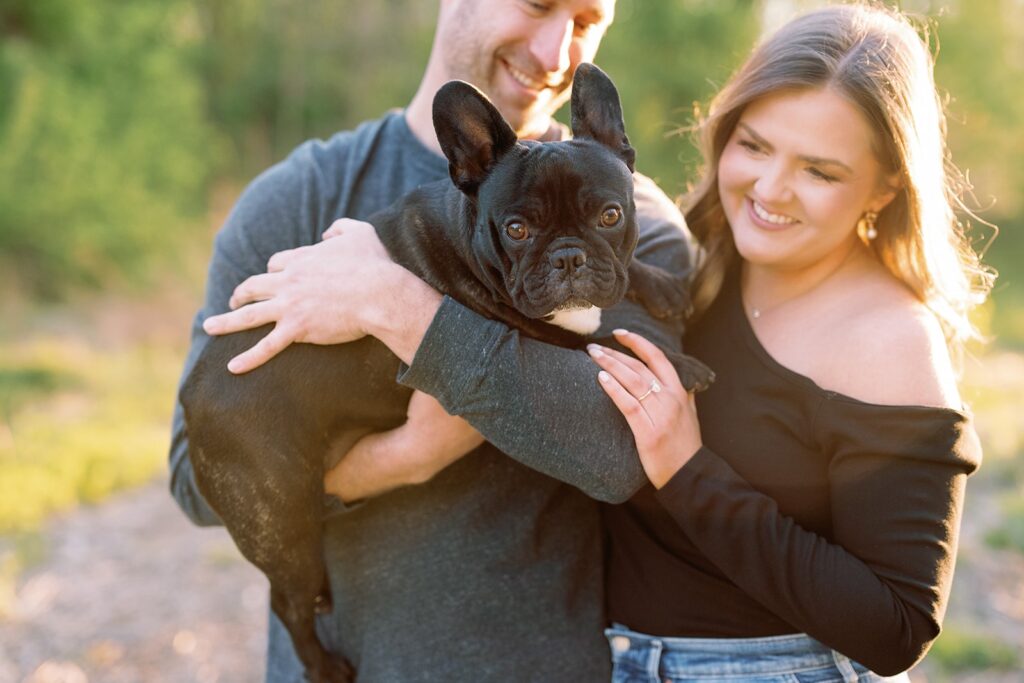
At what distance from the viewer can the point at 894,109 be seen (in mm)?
2211

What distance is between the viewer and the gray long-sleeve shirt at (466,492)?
2.05 metres

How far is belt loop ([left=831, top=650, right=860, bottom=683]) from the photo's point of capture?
6.97 feet

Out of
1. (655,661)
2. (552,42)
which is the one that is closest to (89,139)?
(552,42)

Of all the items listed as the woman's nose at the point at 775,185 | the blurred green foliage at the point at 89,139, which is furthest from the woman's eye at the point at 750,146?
the blurred green foliage at the point at 89,139

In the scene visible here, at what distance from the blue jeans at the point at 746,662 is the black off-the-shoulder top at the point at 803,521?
31 millimetres

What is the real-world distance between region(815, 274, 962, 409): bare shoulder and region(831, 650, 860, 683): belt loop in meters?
0.64

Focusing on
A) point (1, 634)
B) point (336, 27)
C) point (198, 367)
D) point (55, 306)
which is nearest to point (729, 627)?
point (198, 367)

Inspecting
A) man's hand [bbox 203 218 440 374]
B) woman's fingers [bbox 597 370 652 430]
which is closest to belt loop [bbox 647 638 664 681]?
woman's fingers [bbox 597 370 652 430]

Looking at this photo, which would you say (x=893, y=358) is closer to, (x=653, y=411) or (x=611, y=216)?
(x=653, y=411)

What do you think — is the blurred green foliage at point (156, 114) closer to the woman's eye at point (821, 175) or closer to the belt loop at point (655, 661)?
the woman's eye at point (821, 175)

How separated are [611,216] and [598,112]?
31 centimetres

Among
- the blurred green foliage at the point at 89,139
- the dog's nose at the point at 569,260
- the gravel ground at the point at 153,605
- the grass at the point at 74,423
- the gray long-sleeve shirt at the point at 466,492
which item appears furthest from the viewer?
the blurred green foliage at the point at 89,139

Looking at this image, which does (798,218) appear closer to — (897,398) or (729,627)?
(897,398)

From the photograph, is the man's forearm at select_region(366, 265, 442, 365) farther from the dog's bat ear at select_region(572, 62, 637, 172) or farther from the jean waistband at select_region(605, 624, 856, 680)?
the jean waistband at select_region(605, 624, 856, 680)
